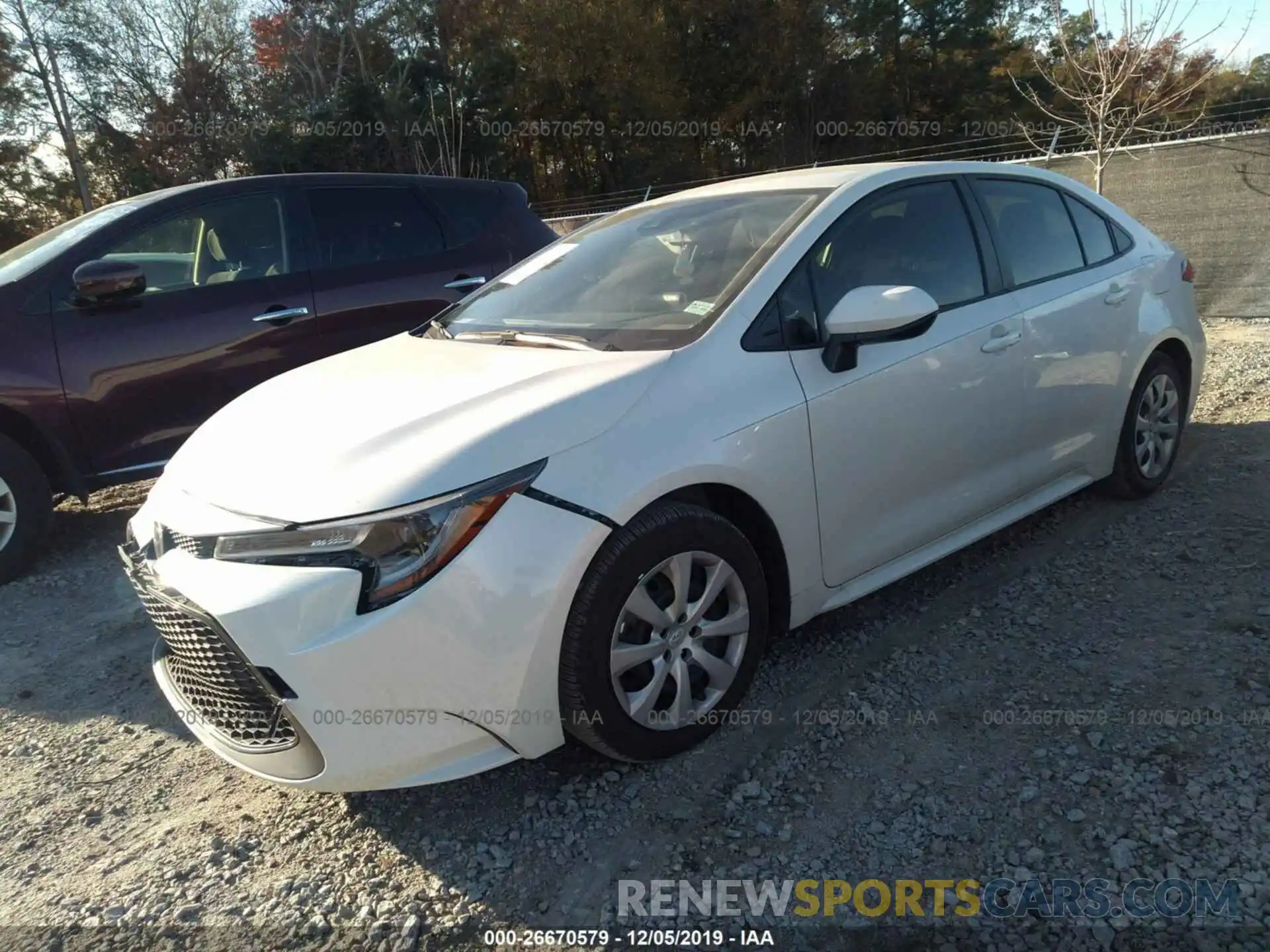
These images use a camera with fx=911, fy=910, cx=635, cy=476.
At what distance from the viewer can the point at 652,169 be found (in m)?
25.0

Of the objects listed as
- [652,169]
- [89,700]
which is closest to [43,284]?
[89,700]

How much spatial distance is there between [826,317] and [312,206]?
3598mm

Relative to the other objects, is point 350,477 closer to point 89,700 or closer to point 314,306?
point 89,700

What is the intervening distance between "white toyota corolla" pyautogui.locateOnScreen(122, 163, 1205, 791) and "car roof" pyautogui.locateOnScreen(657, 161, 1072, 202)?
2 cm

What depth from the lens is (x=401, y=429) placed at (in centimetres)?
238

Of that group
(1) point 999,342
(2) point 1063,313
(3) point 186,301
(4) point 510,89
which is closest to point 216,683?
(1) point 999,342

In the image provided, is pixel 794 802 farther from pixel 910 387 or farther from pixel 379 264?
pixel 379 264

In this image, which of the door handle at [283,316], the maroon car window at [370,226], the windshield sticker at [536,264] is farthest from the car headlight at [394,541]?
the maroon car window at [370,226]

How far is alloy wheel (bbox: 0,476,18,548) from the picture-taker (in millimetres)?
4266

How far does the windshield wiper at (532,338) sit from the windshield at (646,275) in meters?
0.02

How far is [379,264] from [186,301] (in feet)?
3.58

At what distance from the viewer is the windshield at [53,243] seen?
4.50m

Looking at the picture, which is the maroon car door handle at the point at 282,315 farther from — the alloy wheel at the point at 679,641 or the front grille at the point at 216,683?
the alloy wheel at the point at 679,641

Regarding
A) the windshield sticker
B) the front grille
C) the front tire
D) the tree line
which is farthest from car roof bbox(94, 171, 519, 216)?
the tree line
